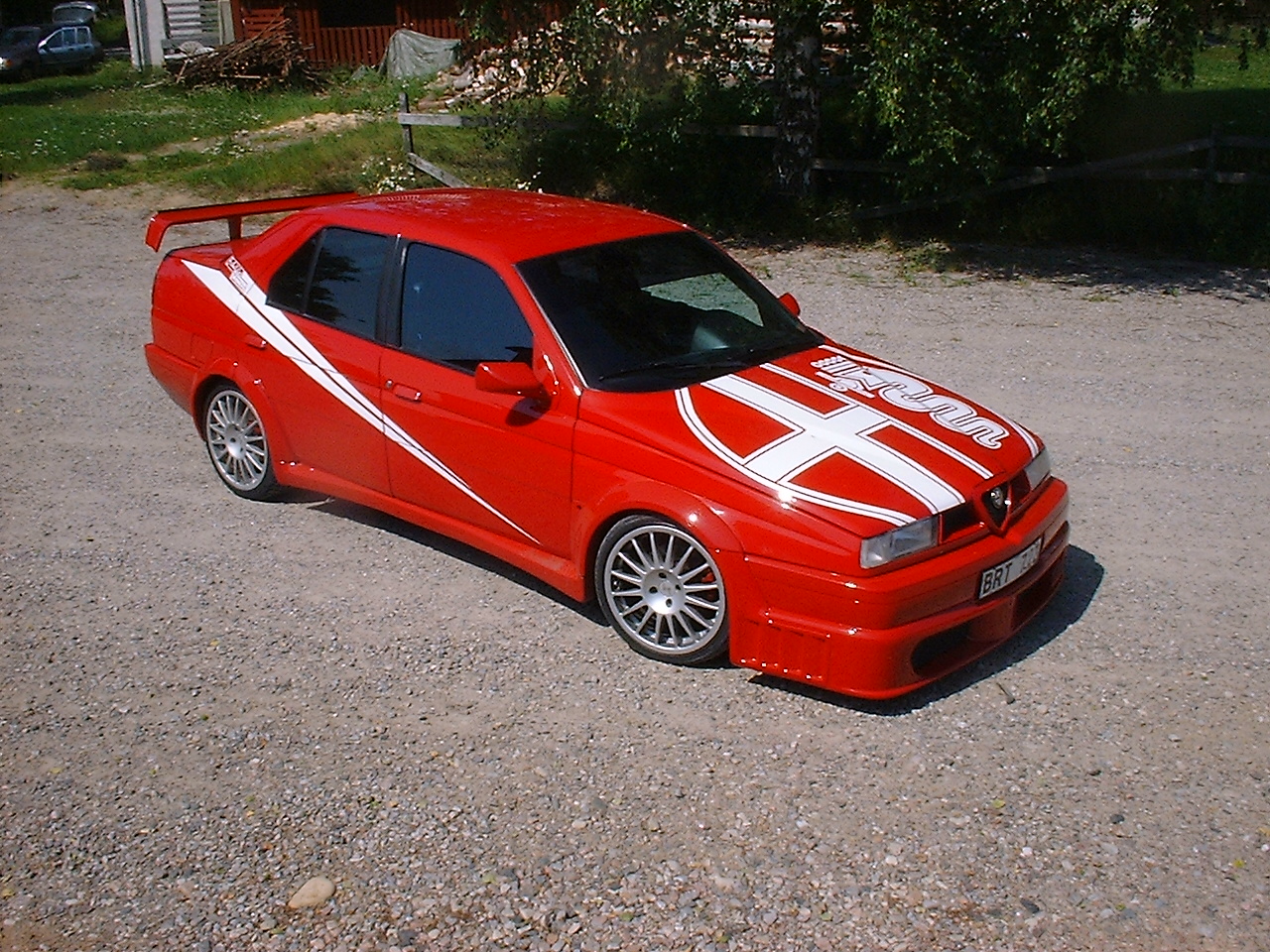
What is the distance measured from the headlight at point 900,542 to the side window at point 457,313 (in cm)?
167

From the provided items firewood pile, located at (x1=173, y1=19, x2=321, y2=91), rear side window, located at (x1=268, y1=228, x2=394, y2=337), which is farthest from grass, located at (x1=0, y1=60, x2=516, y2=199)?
rear side window, located at (x1=268, y1=228, x2=394, y2=337)

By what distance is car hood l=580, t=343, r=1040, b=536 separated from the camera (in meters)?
4.55

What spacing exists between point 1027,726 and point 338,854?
94.8 inches

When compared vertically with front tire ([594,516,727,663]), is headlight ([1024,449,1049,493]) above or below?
above

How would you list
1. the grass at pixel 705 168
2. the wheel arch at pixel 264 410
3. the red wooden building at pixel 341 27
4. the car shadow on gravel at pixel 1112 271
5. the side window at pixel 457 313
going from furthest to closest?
the red wooden building at pixel 341 27 < the grass at pixel 705 168 < the car shadow on gravel at pixel 1112 271 < the wheel arch at pixel 264 410 < the side window at pixel 457 313

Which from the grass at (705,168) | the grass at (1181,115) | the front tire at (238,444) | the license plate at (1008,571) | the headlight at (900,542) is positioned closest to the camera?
the headlight at (900,542)

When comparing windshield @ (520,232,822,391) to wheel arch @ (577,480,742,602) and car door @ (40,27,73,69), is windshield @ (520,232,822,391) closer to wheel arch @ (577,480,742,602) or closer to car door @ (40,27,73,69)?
wheel arch @ (577,480,742,602)

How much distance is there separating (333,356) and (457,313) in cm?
74

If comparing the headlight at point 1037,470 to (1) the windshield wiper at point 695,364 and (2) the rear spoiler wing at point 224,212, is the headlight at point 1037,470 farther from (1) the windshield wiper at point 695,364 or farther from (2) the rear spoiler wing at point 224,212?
(2) the rear spoiler wing at point 224,212

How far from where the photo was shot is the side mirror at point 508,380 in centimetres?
502

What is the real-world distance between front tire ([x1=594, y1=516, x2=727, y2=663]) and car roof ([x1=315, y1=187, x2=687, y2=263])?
137 cm

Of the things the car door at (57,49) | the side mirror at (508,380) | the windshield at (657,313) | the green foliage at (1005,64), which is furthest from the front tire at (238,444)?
the car door at (57,49)

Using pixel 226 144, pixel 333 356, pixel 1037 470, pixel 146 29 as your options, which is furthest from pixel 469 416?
pixel 146 29

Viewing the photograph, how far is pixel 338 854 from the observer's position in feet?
12.7
